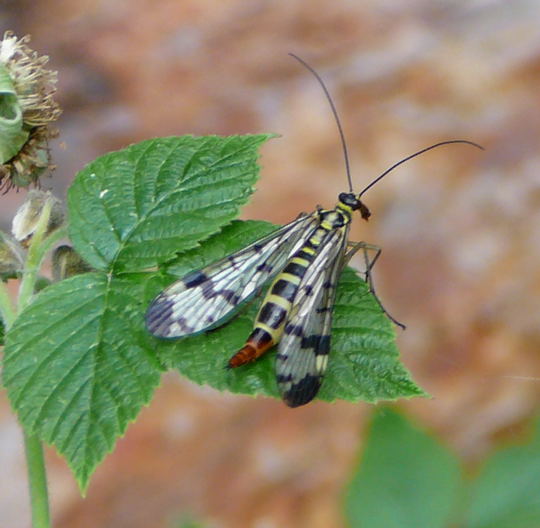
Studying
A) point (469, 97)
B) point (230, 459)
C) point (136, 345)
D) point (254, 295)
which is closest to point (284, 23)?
point (469, 97)

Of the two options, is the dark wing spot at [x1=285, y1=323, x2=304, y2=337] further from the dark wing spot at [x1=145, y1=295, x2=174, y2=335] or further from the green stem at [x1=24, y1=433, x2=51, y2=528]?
the green stem at [x1=24, y1=433, x2=51, y2=528]

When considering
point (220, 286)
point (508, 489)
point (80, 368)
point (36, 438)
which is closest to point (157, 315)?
point (80, 368)

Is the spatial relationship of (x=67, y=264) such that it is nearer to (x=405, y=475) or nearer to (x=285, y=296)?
(x=285, y=296)

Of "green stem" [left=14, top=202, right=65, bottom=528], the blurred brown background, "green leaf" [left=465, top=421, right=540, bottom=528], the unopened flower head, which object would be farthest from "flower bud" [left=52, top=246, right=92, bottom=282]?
the blurred brown background

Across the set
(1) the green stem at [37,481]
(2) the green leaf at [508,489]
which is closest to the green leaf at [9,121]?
(1) the green stem at [37,481]

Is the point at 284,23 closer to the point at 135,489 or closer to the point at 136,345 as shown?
the point at 135,489

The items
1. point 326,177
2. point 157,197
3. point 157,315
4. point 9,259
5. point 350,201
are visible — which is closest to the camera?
point 157,315
